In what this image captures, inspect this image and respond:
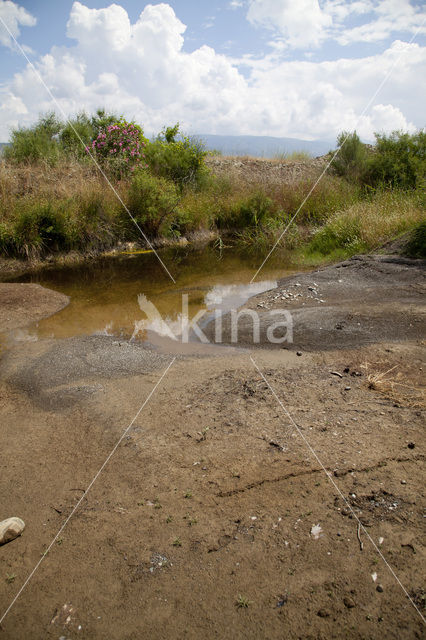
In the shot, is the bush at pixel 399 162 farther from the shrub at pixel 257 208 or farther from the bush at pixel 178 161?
the bush at pixel 178 161

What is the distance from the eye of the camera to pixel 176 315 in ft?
21.7

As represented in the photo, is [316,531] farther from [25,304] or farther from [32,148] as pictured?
[32,148]

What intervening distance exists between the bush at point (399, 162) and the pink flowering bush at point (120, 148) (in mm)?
8197

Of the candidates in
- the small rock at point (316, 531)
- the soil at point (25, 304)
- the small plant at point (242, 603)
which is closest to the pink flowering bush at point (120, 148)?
the soil at point (25, 304)

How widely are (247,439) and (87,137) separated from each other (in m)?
14.9

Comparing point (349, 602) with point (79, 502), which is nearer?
point (349, 602)

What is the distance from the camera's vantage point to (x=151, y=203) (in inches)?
423

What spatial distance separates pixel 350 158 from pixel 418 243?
36.4 feet

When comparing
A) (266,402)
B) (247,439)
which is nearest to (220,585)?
(247,439)

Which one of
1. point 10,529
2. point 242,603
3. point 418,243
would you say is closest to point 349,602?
point 242,603

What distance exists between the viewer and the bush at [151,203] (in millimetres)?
10625

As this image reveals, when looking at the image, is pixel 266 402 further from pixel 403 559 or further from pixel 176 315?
pixel 176 315

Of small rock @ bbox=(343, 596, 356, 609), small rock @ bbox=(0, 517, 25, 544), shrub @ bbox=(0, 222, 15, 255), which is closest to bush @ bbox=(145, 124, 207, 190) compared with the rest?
shrub @ bbox=(0, 222, 15, 255)

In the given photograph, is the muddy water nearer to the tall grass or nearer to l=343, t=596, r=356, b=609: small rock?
the tall grass
